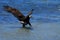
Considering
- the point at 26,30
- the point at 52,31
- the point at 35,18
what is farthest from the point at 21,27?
the point at 35,18

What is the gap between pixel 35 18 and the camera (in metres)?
8.20

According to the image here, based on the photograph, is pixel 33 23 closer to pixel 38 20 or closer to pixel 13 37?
pixel 38 20

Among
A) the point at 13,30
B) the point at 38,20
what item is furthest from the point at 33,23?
the point at 13,30

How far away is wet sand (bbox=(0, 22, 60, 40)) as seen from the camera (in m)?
5.83

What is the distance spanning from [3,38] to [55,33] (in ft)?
3.83

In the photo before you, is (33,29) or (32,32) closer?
(32,32)

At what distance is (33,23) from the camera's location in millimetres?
7418

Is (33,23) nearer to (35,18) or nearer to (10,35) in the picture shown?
(35,18)

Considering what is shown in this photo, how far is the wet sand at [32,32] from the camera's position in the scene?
583 cm

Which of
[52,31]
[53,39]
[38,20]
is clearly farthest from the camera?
[38,20]

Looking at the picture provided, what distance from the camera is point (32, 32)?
6.34 m

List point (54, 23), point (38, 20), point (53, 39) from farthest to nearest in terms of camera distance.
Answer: point (38, 20)
point (54, 23)
point (53, 39)

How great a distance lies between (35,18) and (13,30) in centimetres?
175

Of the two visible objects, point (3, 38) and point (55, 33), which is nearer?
point (3, 38)
